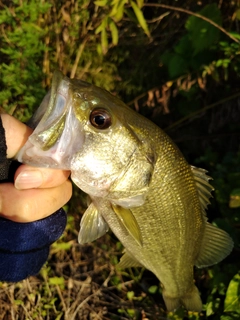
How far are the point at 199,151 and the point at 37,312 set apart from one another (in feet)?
5.63

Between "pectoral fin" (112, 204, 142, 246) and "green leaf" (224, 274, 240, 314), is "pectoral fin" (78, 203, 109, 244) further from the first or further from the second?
"green leaf" (224, 274, 240, 314)

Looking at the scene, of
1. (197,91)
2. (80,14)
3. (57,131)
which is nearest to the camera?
(57,131)

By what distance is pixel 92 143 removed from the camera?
156 cm

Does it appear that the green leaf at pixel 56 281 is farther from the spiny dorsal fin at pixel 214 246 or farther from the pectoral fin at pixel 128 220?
→ the pectoral fin at pixel 128 220

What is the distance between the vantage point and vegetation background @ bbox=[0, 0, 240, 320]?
2.98m

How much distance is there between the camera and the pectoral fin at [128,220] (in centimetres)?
169

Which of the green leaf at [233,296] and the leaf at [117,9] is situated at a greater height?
the leaf at [117,9]

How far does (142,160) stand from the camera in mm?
1647

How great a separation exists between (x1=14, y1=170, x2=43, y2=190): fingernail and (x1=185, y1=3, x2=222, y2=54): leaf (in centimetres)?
192

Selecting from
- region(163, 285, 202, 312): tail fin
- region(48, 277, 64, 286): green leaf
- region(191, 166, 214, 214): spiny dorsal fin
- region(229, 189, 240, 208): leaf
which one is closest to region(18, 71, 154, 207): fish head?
region(191, 166, 214, 214): spiny dorsal fin

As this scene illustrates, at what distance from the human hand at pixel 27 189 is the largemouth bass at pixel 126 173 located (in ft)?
0.29

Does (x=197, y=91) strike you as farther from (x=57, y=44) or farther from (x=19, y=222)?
(x=19, y=222)

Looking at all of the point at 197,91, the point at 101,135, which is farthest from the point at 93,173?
the point at 197,91

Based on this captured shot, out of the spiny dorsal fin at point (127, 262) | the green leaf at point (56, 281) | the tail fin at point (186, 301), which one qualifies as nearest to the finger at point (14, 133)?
the spiny dorsal fin at point (127, 262)
